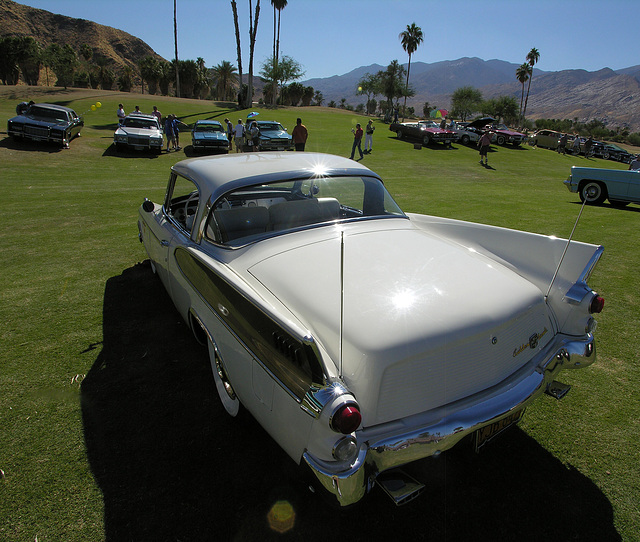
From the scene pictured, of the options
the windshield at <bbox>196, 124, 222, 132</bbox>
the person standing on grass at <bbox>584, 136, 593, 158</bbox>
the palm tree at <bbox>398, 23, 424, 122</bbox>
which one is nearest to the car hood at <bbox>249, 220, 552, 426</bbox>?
the windshield at <bbox>196, 124, 222, 132</bbox>

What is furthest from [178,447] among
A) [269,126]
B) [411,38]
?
[411,38]

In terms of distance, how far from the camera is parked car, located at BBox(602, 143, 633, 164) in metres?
27.1

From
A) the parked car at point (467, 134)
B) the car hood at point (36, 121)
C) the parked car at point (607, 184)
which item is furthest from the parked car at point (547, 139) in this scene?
the car hood at point (36, 121)

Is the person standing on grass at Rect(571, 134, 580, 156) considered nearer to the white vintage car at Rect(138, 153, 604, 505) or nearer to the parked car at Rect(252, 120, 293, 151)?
the parked car at Rect(252, 120, 293, 151)

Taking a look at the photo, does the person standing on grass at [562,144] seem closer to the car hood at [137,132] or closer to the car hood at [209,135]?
the car hood at [209,135]

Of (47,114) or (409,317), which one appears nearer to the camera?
(409,317)

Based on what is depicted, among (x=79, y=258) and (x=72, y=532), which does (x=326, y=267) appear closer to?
(x=72, y=532)

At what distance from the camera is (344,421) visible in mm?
1577

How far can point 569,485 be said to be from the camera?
2.26 m

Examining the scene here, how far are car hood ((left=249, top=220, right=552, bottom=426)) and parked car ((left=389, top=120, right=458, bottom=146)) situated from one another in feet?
74.4

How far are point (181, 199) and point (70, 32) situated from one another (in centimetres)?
14148

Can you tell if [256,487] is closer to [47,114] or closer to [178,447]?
[178,447]

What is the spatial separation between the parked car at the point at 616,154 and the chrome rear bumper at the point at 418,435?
3291cm

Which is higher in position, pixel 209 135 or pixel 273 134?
pixel 273 134
